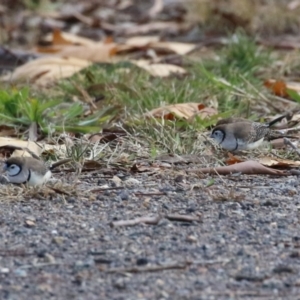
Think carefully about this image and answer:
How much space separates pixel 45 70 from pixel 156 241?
4501mm

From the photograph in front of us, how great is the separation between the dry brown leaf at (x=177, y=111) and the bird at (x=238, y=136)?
26.4 inches

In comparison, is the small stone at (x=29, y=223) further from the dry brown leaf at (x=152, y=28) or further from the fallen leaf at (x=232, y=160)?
the dry brown leaf at (x=152, y=28)

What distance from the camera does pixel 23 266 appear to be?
351 cm

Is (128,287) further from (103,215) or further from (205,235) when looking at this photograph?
(103,215)

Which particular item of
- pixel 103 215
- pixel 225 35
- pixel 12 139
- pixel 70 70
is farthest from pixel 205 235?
pixel 225 35

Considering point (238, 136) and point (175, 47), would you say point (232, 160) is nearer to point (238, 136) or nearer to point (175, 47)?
point (238, 136)

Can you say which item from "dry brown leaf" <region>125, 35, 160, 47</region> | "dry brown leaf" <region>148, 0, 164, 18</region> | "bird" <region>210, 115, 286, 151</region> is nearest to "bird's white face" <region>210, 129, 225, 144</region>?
"bird" <region>210, 115, 286, 151</region>

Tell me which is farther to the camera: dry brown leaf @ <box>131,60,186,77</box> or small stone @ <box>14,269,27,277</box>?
dry brown leaf @ <box>131,60,186,77</box>

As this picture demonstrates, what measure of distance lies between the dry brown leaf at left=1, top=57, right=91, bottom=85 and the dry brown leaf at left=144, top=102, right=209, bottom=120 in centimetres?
163

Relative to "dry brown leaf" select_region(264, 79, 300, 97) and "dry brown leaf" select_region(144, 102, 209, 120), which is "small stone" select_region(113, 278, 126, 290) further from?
"dry brown leaf" select_region(264, 79, 300, 97)

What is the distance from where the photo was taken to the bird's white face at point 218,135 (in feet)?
17.5

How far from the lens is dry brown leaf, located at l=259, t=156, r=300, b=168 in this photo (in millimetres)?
5148

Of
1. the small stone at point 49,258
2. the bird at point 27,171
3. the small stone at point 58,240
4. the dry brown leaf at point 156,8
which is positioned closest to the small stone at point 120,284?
the small stone at point 49,258

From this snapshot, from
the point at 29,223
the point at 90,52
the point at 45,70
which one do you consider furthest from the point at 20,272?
the point at 90,52
